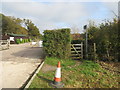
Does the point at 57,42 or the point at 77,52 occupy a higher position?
the point at 57,42

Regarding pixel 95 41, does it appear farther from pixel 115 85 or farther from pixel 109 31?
pixel 115 85

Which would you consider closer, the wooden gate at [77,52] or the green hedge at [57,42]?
the green hedge at [57,42]

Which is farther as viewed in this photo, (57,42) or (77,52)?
(77,52)

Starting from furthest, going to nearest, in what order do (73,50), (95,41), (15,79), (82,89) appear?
1. (73,50)
2. (95,41)
3. (15,79)
4. (82,89)

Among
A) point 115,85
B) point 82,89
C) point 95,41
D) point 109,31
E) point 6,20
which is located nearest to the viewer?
point 82,89

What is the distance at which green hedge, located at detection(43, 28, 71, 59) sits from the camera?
5.80 metres

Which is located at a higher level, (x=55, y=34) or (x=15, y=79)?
(x=55, y=34)

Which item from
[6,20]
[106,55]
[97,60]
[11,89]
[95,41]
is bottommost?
[11,89]

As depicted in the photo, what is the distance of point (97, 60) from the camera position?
524 centimetres

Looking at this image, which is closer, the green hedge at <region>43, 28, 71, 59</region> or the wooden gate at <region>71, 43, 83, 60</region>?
the green hedge at <region>43, 28, 71, 59</region>

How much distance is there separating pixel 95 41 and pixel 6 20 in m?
33.5

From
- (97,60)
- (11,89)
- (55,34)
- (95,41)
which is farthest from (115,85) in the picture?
(55,34)

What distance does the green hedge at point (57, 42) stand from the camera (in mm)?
5805

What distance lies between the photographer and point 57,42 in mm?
5863
